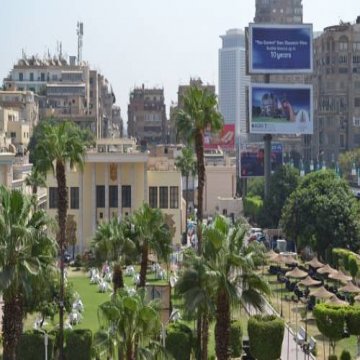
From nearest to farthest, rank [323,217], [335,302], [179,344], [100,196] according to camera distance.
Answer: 1. [179,344]
2. [335,302]
3. [323,217]
4. [100,196]

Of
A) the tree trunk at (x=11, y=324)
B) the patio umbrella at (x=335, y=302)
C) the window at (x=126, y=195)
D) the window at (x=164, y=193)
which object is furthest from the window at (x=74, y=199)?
the tree trunk at (x=11, y=324)

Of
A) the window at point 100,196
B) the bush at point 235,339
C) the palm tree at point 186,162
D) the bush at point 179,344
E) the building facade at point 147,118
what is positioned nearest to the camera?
the bush at point 179,344

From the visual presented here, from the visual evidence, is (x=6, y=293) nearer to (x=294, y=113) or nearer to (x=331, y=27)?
(x=294, y=113)

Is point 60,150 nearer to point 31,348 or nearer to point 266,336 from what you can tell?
point 31,348

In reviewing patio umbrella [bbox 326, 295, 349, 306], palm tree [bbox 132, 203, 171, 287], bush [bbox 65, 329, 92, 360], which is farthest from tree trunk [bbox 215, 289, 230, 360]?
patio umbrella [bbox 326, 295, 349, 306]

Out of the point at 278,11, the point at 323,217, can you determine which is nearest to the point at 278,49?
the point at 323,217

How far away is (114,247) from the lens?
137 ft

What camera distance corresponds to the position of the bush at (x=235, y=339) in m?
38.3

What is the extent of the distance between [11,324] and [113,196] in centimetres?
Result: 5225

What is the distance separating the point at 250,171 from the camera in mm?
108375

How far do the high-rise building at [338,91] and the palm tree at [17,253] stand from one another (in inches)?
5172

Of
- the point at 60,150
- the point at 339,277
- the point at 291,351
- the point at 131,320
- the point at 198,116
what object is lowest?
the point at 291,351

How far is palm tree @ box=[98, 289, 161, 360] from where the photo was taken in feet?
93.0

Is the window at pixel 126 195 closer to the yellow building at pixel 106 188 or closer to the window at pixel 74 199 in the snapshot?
the yellow building at pixel 106 188
